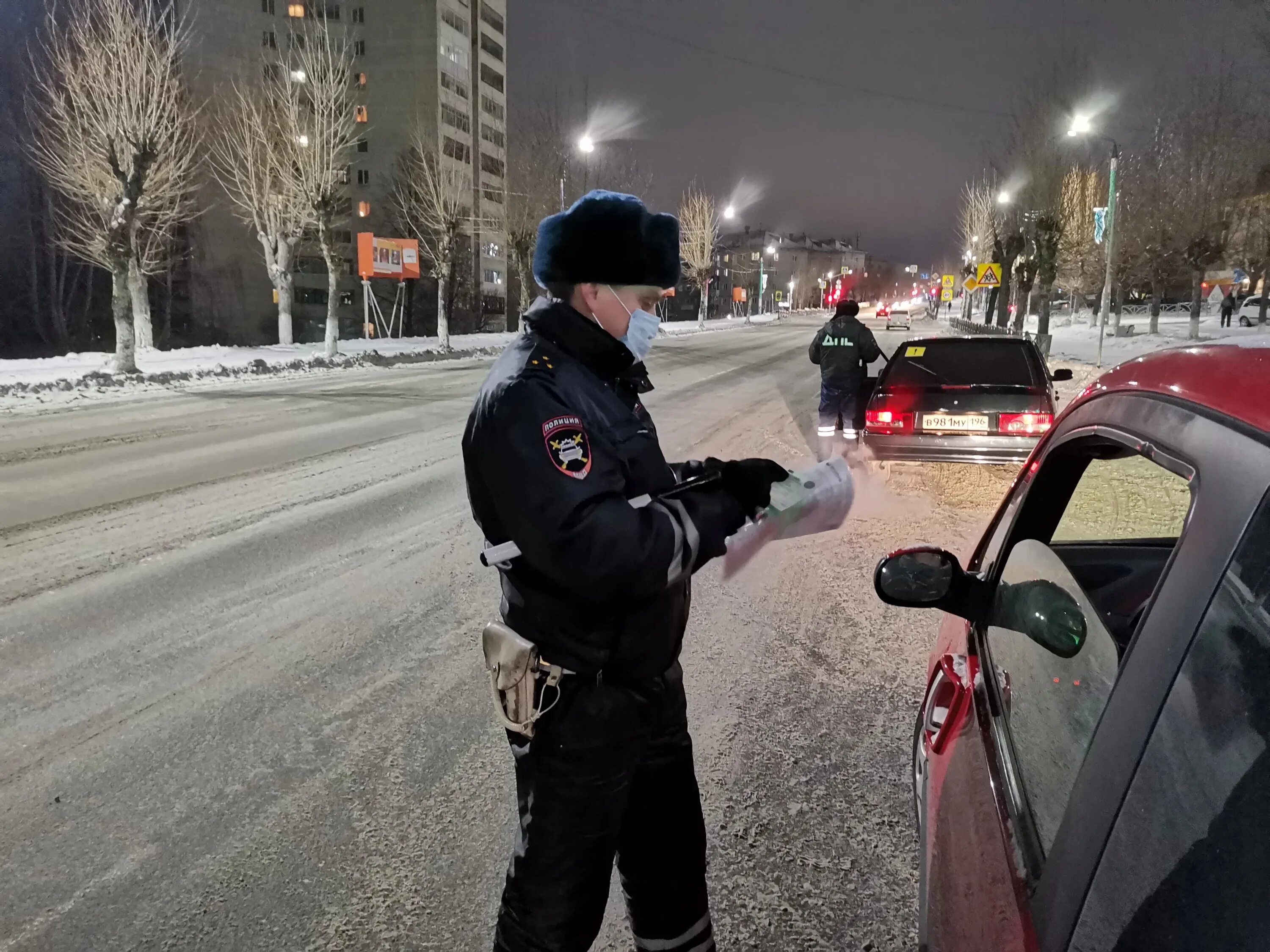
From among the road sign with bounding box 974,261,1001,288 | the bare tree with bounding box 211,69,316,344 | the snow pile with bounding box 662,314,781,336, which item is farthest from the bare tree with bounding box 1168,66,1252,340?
the bare tree with bounding box 211,69,316,344

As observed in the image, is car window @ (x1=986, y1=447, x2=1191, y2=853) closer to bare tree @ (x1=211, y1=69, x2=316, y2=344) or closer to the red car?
the red car

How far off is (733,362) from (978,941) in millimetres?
24191

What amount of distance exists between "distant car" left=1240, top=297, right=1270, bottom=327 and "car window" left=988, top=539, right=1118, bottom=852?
48.7 metres

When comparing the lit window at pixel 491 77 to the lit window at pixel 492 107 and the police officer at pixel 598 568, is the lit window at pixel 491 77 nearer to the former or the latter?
the lit window at pixel 492 107

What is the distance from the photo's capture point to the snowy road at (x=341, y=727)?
8.24ft

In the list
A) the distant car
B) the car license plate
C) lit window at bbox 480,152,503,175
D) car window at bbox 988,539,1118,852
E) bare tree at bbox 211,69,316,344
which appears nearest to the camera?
car window at bbox 988,539,1118,852

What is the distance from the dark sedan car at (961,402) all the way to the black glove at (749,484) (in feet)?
21.6

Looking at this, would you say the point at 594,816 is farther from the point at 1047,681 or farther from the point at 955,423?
the point at 955,423

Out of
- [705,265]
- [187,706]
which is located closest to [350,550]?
[187,706]

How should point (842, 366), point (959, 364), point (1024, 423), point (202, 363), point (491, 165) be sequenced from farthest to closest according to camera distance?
point (491, 165), point (202, 363), point (842, 366), point (959, 364), point (1024, 423)

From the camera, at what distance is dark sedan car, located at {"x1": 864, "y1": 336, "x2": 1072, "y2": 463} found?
25.4 feet

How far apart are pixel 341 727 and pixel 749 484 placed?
2519 millimetres

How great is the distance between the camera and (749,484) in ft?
5.94

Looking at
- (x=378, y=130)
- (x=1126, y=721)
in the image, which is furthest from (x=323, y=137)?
(x=378, y=130)
